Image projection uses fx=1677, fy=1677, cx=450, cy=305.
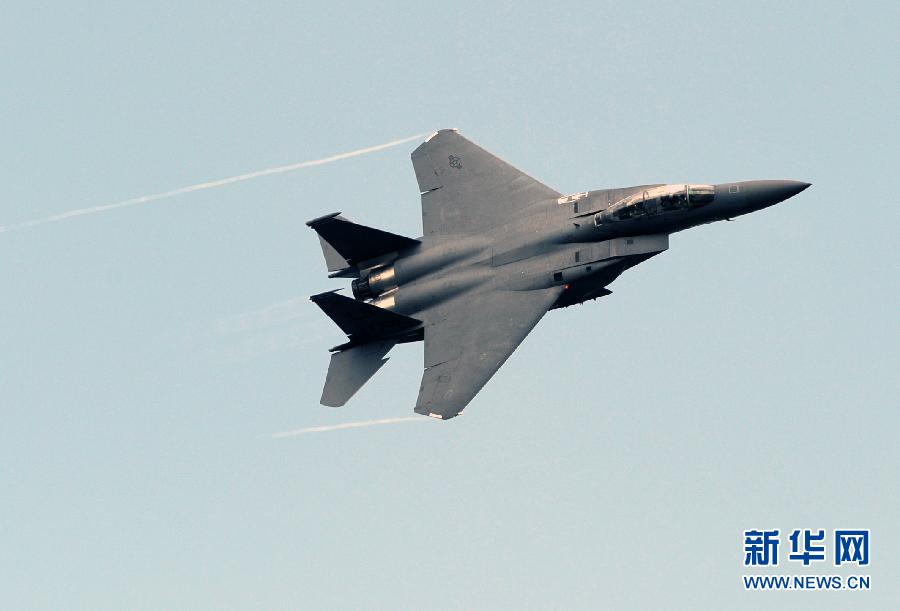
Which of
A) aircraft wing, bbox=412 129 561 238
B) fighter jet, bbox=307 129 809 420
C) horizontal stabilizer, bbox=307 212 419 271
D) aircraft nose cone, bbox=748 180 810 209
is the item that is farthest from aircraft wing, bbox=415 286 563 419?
aircraft nose cone, bbox=748 180 810 209

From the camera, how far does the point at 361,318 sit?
4878cm

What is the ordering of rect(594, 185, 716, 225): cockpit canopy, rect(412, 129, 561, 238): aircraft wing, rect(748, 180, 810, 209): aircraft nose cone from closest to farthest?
rect(748, 180, 810, 209): aircraft nose cone, rect(594, 185, 716, 225): cockpit canopy, rect(412, 129, 561, 238): aircraft wing

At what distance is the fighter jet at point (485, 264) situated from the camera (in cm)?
4775

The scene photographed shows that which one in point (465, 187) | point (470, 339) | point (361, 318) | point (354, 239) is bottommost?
point (470, 339)

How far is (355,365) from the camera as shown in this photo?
163 ft

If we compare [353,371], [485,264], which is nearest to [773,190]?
[485,264]

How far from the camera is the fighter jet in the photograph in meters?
47.8

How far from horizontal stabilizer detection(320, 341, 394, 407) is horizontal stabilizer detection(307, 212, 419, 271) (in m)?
2.86

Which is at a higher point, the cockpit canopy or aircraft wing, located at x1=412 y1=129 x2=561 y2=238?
aircraft wing, located at x1=412 y1=129 x2=561 y2=238

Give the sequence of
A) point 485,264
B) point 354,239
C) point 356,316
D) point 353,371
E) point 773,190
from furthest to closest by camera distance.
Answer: point 354,239 < point 353,371 < point 485,264 < point 356,316 < point 773,190

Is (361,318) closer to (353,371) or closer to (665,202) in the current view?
(353,371)

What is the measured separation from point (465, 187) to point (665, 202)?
6.92 metres

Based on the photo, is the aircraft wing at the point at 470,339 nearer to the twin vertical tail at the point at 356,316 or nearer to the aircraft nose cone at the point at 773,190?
the twin vertical tail at the point at 356,316

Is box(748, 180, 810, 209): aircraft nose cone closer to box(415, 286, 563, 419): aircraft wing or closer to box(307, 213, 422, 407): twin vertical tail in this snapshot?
box(415, 286, 563, 419): aircraft wing
